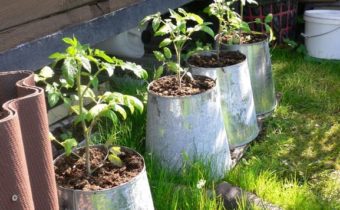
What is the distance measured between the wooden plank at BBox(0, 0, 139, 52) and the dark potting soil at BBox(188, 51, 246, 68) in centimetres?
62

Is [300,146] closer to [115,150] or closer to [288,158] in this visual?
[288,158]

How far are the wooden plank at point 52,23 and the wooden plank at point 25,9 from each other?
0.08ft

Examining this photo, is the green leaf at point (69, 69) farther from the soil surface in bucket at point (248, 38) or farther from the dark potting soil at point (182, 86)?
the soil surface in bucket at point (248, 38)

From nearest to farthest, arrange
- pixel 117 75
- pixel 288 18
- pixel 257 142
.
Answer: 1. pixel 257 142
2. pixel 117 75
3. pixel 288 18

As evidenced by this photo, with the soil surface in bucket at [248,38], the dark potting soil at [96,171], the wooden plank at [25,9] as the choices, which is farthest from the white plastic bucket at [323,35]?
the dark potting soil at [96,171]

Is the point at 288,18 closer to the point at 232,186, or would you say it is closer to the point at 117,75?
the point at 117,75

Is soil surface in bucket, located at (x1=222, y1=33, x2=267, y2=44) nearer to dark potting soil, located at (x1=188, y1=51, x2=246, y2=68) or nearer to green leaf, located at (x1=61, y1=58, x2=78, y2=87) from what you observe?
dark potting soil, located at (x1=188, y1=51, x2=246, y2=68)

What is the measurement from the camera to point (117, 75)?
4328mm

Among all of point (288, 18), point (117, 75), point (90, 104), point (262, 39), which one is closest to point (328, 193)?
point (262, 39)

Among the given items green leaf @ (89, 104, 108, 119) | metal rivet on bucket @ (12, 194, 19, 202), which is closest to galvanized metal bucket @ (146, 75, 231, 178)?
green leaf @ (89, 104, 108, 119)

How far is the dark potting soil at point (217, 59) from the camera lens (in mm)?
3294

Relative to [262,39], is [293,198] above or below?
below

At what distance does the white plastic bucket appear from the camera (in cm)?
502

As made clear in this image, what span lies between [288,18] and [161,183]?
3327mm
